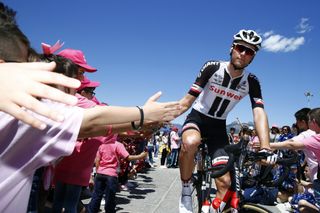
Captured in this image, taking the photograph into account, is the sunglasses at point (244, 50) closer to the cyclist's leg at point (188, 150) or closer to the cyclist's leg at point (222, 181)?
the cyclist's leg at point (188, 150)

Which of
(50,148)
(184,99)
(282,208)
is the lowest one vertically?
(282,208)

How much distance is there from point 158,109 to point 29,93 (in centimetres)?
77

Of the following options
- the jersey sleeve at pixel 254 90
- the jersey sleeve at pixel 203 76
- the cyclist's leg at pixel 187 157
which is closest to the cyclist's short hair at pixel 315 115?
the jersey sleeve at pixel 254 90

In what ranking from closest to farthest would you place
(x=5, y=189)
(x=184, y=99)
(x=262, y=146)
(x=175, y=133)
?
(x=5, y=189)
(x=262, y=146)
(x=184, y=99)
(x=175, y=133)

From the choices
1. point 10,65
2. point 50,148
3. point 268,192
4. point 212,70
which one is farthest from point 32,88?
point 268,192

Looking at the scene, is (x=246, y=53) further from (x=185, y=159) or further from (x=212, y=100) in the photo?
(x=185, y=159)

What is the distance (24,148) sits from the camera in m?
1.25

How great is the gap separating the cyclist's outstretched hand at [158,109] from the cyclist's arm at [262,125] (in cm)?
220

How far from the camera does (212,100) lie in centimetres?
412

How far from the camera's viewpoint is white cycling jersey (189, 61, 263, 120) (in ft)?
13.3

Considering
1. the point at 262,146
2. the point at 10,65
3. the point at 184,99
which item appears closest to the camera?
the point at 10,65

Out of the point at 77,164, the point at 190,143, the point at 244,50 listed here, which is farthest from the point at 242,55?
the point at 77,164

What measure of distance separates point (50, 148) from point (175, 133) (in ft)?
55.3

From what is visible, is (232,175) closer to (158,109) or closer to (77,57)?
(77,57)
